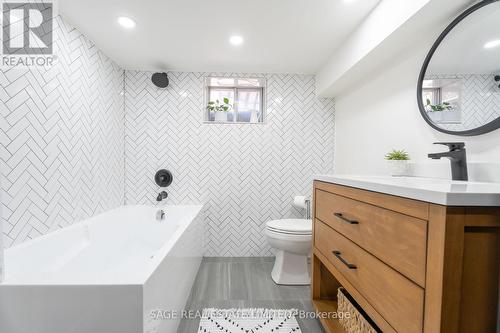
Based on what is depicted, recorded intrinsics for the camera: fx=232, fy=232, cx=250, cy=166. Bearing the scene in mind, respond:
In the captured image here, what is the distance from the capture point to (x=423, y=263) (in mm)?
688

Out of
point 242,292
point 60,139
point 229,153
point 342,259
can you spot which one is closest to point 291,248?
point 242,292

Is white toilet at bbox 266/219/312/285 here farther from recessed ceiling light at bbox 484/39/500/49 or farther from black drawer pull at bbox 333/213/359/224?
recessed ceiling light at bbox 484/39/500/49

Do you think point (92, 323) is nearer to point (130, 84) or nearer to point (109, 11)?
point (109, 11)

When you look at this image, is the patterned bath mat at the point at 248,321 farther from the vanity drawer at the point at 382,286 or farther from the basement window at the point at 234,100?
the basement window at the point at 234,100

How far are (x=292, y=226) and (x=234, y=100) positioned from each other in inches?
62.7

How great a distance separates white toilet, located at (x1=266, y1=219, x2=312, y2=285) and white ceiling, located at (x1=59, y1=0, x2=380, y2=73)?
159 cm

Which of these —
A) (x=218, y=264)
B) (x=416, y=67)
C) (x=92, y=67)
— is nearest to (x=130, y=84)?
Result: (x=92, y=67)

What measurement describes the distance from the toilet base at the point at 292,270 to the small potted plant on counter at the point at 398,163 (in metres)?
1.14

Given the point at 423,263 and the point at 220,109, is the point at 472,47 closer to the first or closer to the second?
the point at 423,263

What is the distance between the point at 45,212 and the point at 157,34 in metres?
1.54

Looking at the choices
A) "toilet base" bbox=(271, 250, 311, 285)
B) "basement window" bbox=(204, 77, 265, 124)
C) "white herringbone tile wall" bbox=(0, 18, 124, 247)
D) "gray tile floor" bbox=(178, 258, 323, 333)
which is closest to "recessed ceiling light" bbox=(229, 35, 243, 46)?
"basement window" bbox=(204, 77, 265, 124)

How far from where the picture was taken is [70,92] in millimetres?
1747

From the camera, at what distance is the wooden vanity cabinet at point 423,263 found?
621 mm

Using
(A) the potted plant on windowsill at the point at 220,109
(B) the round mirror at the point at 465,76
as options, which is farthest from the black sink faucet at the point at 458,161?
(A) the potted plant on windowsill at the point at 220,109
